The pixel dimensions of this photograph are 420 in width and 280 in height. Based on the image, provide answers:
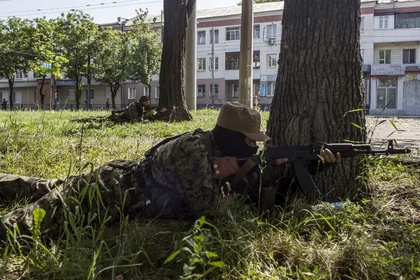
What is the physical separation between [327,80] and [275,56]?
138 ft

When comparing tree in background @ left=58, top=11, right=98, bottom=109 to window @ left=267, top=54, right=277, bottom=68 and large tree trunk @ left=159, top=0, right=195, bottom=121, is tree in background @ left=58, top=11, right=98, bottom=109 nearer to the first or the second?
window @ left=267, top=54, right=277, bottom=68

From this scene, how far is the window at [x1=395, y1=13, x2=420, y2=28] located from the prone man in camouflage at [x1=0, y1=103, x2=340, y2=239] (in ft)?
137

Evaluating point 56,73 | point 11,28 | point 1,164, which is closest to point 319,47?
point 1,164

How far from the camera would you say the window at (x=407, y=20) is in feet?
130

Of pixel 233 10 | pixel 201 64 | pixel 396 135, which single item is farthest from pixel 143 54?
pixel 396 135

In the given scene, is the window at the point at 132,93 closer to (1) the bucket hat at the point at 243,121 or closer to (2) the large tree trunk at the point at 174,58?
(2) the large tree trunk at the point at 174,58

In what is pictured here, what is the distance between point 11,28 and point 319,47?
1618 inches

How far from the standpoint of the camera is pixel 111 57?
130 ft

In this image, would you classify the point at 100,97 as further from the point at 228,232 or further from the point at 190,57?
the point at 228,232

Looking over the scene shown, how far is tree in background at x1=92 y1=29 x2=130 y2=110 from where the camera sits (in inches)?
1533

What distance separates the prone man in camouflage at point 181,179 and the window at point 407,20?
4162cm

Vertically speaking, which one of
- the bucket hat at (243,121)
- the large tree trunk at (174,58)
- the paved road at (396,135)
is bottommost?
the paved road at (396,135)

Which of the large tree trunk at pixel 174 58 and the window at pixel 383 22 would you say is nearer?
the large tree trunk at pixel 174 58

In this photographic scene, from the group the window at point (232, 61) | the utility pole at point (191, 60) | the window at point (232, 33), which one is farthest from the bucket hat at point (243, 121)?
the window at point (232, 33)
